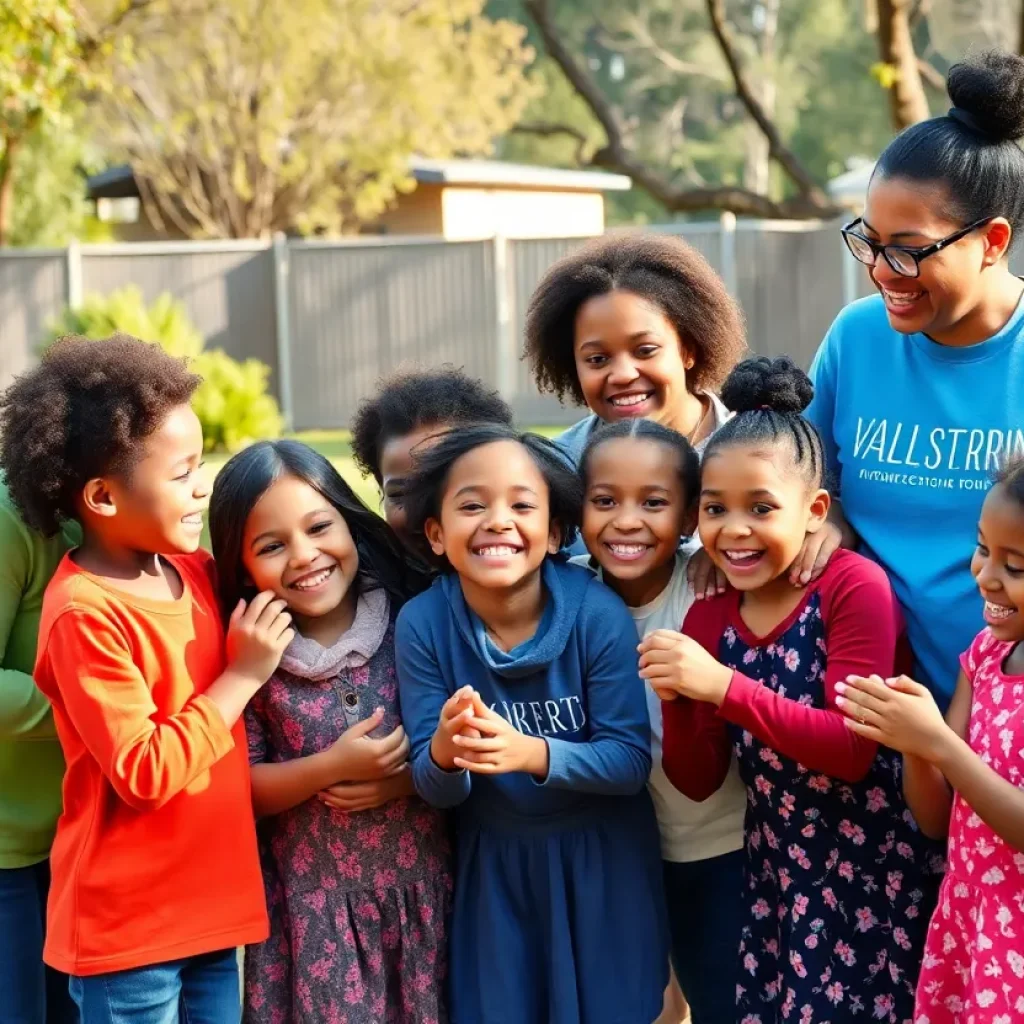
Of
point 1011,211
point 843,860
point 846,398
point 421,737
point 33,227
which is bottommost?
point 843,860

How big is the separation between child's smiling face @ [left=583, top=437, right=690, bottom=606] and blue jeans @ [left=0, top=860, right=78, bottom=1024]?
1311 mm

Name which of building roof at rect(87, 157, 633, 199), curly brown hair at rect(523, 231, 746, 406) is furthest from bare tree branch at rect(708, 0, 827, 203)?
curly brown hair at rect(523, 231, 746, 406)

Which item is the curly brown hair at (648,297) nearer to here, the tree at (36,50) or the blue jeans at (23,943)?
the blue jeans at (23,943)

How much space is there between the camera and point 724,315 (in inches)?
142

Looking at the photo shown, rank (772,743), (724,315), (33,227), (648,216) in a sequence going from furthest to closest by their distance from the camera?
(648,216), (33,227), (724,315), (772,743)

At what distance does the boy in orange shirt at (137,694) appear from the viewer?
2.79 m

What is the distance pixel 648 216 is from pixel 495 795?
49085 millimetres

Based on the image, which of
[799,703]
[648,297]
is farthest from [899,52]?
[799,703]

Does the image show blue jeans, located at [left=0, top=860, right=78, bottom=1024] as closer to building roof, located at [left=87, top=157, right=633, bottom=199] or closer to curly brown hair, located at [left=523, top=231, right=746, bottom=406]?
curly brown hair, located at [left=523, top=231, right=746, bottom=406]

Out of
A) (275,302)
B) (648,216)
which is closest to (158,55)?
(275,302)

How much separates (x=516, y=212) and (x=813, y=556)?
2382 cm

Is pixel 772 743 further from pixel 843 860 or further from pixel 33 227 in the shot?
pixel 33 227

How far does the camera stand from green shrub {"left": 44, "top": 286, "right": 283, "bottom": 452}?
15.5 meters

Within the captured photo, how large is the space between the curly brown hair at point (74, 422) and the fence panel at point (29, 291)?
17528mm
